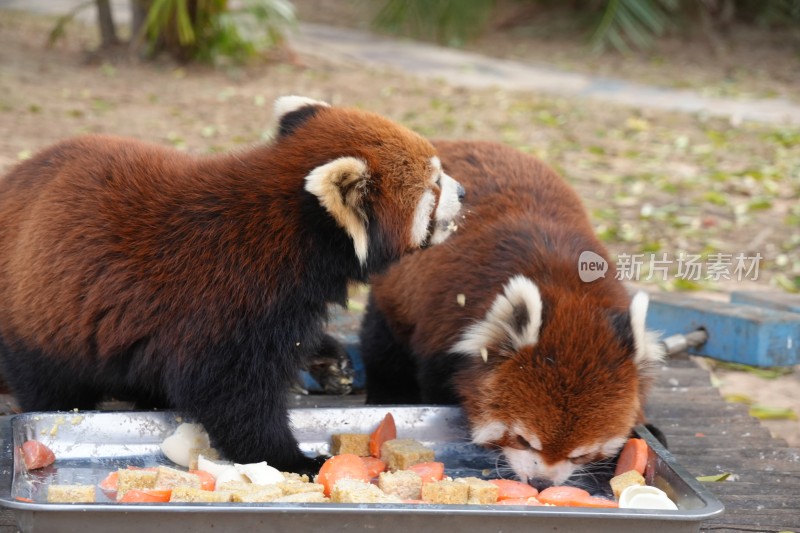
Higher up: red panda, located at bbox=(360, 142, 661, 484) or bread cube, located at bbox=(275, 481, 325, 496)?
red panda, located at bbox=(360, 142, 661, 484)

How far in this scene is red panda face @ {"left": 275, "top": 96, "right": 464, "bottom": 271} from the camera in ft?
11.0

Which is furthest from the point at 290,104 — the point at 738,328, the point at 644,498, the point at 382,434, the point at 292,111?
the point at 738,328

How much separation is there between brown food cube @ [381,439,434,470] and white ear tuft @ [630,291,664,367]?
883 millimetres

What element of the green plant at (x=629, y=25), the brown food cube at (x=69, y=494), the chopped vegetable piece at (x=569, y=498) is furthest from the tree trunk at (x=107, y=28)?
the chopped vegetable piece at (x=569, y=498)

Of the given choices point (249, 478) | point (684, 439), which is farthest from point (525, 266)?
point (249, 478)

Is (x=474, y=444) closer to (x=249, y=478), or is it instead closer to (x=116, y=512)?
(x=249, y=478)

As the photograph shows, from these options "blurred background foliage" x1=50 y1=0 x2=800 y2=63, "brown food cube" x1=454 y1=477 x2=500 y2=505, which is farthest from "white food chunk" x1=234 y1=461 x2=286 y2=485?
"blurred background foliage" x1=50 y1=0 x2=800 y2=63

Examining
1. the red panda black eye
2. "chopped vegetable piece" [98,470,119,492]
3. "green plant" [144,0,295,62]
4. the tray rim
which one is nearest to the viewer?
the tray rim

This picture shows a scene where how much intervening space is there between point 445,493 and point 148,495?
36.8 inches

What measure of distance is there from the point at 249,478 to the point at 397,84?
33.0 ft

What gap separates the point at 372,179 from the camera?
345 centimetres

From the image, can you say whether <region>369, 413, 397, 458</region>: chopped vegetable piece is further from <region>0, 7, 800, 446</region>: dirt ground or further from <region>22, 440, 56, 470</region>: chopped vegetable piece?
<region>0, 7, 800, 446</region>: dirt ground

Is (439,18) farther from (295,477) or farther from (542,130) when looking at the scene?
(295,477)

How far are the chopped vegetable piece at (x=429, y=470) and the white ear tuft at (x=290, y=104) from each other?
145 centimetres
